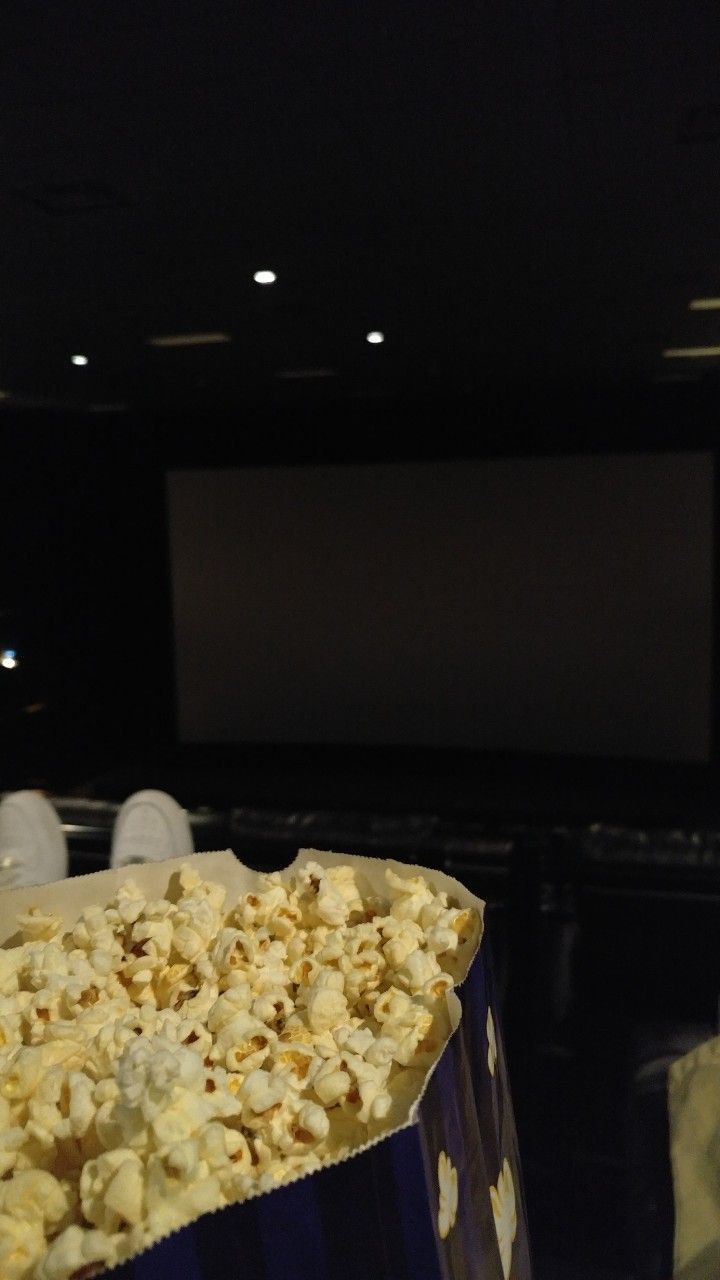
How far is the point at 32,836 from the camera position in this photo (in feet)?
7.35

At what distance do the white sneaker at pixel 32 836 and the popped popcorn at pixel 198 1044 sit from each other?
147 centimetres

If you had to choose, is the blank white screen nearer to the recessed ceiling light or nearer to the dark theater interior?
the dark theater interior

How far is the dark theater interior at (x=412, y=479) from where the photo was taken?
169 cm

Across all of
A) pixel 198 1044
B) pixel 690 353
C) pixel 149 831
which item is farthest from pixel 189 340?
pixel 198 1044

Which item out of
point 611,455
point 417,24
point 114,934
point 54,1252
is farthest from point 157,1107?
point 611,455

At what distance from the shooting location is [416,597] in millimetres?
7031

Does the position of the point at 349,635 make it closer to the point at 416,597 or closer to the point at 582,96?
the point at 416,597

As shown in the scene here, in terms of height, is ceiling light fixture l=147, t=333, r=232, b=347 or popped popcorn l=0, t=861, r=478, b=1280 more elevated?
ceiling light fixture l=147, t=333, r=232, b=347

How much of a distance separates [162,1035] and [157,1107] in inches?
3.0

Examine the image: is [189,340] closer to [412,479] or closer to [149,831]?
[149,831]

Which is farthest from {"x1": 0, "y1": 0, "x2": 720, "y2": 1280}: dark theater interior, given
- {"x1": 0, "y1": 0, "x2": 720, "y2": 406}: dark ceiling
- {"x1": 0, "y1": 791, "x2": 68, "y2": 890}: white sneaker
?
{"x1": 0, "y1": 791, "x2": 68, "y2": 890}: white sneaker

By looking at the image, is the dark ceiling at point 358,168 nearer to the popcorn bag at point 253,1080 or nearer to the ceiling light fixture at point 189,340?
the ceiling light fixture at point 189,340

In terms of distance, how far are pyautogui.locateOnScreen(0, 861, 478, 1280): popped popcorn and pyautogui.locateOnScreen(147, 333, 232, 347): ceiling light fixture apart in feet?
11.9

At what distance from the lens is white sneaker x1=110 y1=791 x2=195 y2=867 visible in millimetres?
1981
